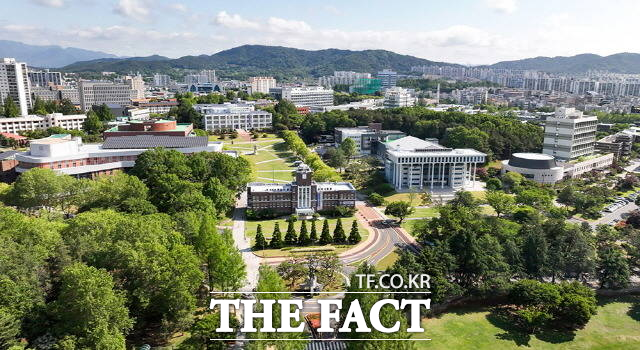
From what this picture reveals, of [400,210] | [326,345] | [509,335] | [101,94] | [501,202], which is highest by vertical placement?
[101,94]

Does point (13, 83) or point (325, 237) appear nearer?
point (325, 237)

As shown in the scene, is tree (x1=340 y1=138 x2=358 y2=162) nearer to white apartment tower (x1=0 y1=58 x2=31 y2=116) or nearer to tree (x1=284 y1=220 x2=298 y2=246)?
tree (x1=284 y1=220 x2=298 y2=246)

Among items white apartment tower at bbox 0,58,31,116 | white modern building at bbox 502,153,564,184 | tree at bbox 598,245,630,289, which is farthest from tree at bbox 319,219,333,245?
white apartment tower at bbox 0,58,31,116

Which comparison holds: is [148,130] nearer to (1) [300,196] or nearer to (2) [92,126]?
(2) [92,126]

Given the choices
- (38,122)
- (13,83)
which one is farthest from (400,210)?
(13,83)

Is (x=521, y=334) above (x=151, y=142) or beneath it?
beneath

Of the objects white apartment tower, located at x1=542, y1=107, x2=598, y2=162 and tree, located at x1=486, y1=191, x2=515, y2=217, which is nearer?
tree, located at x1=486, y1=191, x2=515, y2=217

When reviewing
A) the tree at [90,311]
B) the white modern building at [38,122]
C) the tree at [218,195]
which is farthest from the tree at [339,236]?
the white modern building at [38,122]

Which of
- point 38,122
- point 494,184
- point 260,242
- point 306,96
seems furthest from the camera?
point 306,96
